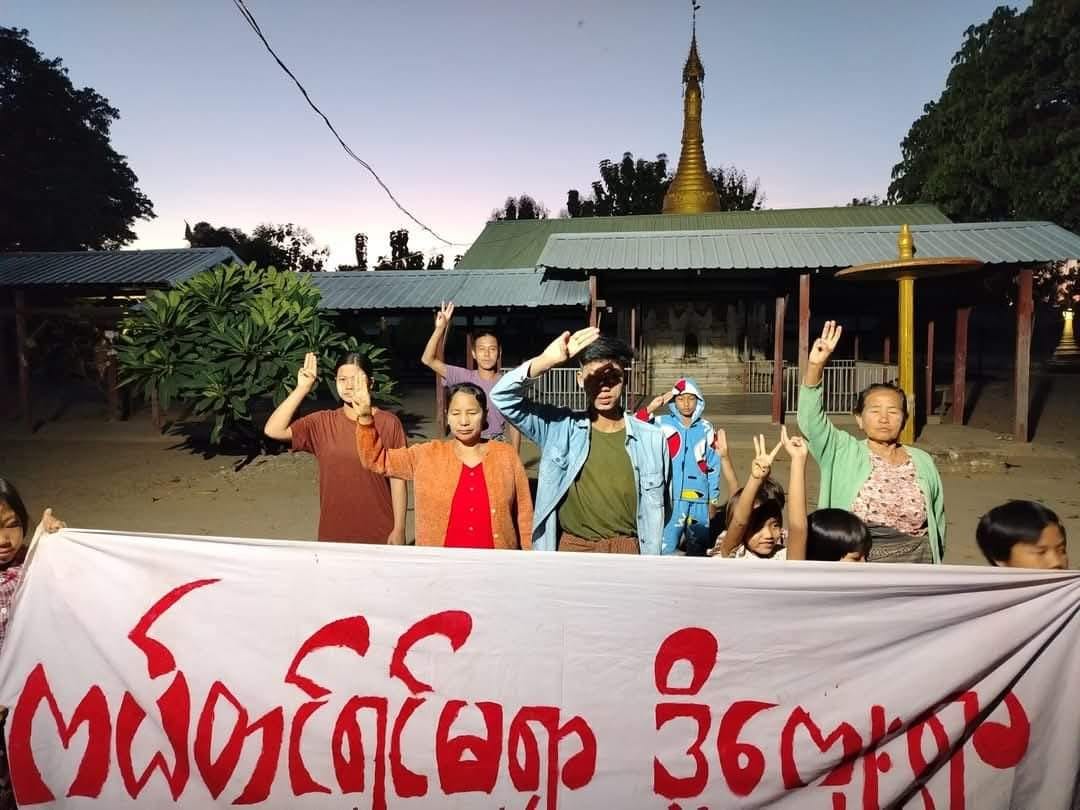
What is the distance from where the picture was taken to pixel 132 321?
9.65 metres

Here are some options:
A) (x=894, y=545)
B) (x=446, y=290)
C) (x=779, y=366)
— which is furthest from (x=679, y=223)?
(x=894, y=545)

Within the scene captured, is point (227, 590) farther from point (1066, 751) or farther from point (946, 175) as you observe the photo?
point (946, 175)

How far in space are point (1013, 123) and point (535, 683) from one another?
25.1 m

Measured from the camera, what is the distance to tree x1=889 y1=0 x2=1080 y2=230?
1880 centimetres

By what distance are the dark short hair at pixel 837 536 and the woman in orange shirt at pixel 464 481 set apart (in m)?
1.12

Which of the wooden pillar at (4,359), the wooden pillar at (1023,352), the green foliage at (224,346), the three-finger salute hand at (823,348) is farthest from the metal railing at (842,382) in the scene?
the wooden pillar at (4,359)

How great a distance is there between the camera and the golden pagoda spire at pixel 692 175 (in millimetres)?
22688

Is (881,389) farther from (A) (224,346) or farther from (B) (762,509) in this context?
(A) (224,346)

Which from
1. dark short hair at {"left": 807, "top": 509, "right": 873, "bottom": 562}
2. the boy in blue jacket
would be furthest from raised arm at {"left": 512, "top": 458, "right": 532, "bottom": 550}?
dark short hair at {"left": 807, "top": 509, "right": 873, "bottom": 562}

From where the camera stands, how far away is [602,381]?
8.61 ft

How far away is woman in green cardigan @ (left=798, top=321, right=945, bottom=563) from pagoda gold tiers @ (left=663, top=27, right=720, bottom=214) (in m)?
20.8

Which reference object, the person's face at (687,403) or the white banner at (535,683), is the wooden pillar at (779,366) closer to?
the person's face at (687,403)

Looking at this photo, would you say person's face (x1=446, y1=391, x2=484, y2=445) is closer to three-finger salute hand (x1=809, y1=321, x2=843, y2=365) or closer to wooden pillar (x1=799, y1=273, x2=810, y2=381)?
three-finger salute hand (x1=809, y1=321, x2=843, y2=365)

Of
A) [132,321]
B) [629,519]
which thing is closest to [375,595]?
[629,519]
